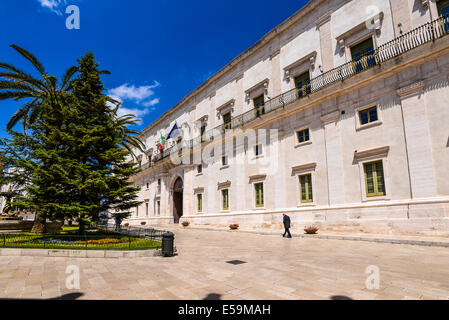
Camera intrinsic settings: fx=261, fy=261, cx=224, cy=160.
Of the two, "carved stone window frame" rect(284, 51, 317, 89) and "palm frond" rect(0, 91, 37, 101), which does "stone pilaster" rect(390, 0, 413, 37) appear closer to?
"carved stone window frame" rect(284, 51, 317, 89)

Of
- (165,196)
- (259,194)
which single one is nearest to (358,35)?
(259,194)

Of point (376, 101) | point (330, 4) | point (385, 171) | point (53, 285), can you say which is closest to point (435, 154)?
point (385, 171)

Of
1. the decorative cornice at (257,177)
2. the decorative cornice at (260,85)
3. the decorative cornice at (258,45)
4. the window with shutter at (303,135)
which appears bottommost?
the decorative cornice at (257,177)

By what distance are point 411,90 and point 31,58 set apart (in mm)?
21694

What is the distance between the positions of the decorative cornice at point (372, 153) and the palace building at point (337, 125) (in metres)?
0.06

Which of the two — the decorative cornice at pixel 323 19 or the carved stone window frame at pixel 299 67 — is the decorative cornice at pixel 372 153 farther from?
the decorative cornice at pixel 323 19

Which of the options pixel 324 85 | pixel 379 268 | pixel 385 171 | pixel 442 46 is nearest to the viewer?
pixel 379 268

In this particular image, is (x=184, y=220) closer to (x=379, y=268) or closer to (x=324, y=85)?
(x=324, y=85)

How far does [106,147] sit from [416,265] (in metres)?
14.4

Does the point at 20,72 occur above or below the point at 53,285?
above

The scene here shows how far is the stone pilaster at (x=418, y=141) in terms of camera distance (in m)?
12.6

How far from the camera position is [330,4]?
60.5 feet

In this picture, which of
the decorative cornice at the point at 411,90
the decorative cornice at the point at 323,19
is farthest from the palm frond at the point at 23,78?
the decorative cornice at the point at 411,90

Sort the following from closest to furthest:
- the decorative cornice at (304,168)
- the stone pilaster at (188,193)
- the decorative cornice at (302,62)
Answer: the decorative cornice at (304,168) < the decorative cornice at (302,62) < the stone pilaster at (188,193)
